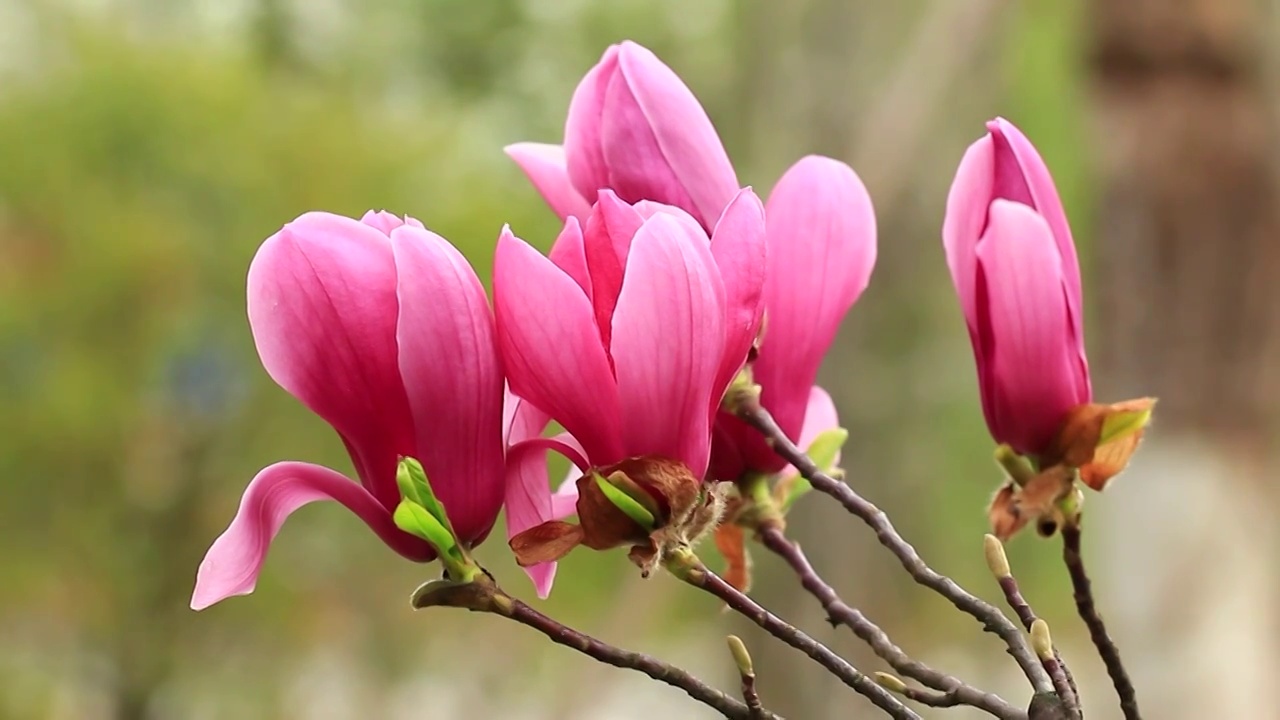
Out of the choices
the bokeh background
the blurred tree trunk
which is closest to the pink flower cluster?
the bokeh background

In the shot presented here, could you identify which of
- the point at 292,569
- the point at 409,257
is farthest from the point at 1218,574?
the point at 292,569

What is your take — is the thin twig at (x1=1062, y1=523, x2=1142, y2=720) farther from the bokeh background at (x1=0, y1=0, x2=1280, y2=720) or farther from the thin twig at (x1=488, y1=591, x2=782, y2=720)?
the bokeh background at (x1=0, y1=0, x2=1280, y2=720)

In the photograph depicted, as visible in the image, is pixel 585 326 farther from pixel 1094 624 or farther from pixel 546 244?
pixel 546 244

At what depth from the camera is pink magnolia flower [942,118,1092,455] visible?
0.27 metres

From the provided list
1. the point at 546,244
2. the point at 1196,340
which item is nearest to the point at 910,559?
the point at 1196,340

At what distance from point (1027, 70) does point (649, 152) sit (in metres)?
2.50

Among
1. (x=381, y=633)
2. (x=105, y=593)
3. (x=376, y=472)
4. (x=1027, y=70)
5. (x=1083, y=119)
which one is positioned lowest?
(x=105, y=593)

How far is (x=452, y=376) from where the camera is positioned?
236 millimetres

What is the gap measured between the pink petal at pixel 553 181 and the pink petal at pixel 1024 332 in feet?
0.31

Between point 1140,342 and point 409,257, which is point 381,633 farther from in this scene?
point 409,257

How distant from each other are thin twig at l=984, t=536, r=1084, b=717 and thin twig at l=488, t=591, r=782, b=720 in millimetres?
47

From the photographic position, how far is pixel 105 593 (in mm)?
3666

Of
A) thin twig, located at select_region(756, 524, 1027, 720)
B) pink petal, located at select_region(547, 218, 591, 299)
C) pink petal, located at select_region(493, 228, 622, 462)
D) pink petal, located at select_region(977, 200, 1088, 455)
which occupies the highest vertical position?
pink petal, located at select_region(977, 200, 1088, 455)

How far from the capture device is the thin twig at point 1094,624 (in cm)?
25
